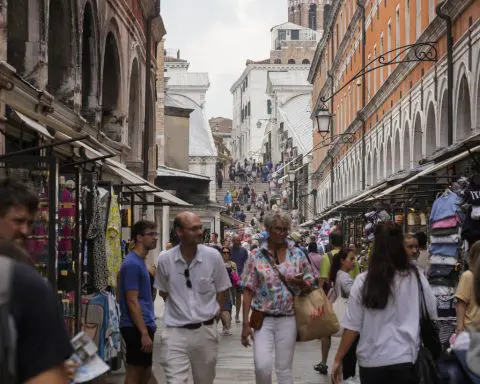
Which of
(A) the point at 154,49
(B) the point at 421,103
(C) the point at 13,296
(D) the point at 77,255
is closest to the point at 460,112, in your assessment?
Result: (B) the point at 421,103

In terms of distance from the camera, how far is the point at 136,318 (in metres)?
10.1

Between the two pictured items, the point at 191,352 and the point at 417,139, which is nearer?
the point at 191,352

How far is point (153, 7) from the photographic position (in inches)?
1145

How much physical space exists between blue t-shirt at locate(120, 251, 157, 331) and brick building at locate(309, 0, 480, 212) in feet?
31.2

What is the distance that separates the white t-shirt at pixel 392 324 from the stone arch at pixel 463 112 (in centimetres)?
1558

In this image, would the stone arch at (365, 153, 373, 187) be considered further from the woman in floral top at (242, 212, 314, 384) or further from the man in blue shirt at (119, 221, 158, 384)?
the woman in floral top at (242, 212, 314, 384)

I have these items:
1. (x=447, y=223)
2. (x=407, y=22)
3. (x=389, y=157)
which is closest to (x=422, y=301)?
(x=447, y=223)

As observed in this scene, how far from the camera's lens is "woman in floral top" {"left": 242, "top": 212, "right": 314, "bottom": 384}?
971cm

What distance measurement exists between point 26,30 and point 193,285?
22.2 ft

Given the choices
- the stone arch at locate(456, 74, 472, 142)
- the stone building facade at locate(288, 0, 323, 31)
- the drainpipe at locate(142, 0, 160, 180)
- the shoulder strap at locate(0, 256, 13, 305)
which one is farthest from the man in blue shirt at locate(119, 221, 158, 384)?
the stone building facade at locate(288, 0, 323, 31)

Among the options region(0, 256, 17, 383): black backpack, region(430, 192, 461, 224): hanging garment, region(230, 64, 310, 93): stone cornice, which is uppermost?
region(230, 64, 310, 93): stone cornice

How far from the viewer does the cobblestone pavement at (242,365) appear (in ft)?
45.3

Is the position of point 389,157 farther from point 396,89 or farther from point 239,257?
point 239,257

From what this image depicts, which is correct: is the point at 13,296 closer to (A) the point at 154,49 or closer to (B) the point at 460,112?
(B) the point at 460,112
